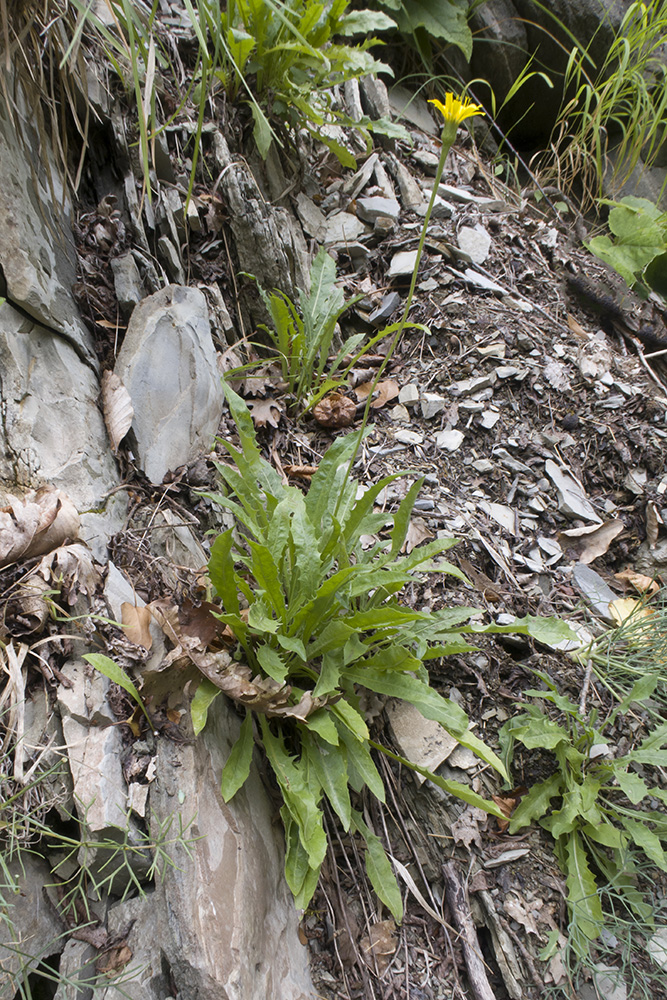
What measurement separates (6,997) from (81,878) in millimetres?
252

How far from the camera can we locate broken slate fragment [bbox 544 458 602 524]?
2.63 meters

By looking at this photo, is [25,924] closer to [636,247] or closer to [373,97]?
[636,247]

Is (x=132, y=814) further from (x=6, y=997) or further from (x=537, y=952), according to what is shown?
(x=537, y=952)

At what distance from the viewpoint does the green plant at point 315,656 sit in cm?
168

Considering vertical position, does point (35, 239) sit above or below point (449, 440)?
above

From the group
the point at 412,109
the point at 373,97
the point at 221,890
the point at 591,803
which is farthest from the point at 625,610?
the point at 412,109

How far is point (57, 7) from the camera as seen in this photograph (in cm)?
191

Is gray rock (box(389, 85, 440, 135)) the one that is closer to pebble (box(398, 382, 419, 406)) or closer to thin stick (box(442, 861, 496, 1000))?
pebble (box(398, 382, 419, 406))

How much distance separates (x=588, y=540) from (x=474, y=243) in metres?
1.76

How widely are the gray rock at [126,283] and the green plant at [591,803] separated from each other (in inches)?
82.4

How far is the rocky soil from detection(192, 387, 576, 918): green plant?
135mm

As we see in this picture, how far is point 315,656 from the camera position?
1898mm

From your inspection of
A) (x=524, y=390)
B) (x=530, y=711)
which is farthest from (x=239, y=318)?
(x=530, y=711)

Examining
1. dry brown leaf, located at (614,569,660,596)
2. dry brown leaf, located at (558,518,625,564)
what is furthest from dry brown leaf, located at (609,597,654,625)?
dry brown leaf, located at (558,518,625,564)
